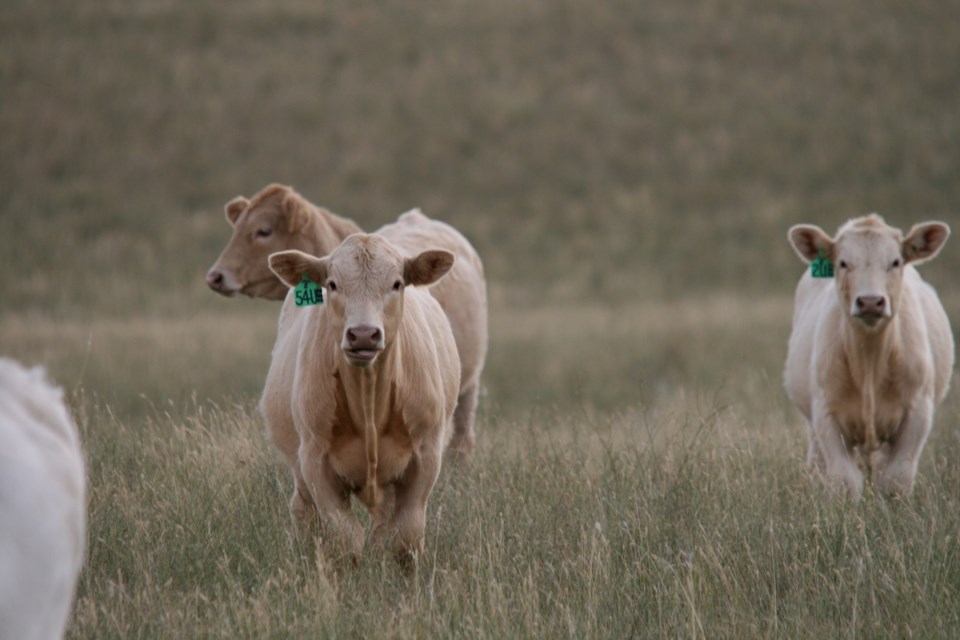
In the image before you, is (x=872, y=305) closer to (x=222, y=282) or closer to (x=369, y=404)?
(x=369, y=404)

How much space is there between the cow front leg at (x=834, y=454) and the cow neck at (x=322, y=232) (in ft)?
11.0

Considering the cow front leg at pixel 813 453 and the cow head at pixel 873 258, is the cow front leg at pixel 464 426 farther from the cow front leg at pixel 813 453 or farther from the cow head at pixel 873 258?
the cow head at pixel 873 258

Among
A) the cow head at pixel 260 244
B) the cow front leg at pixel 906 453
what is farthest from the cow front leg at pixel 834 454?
the cow head at pixel 260 244

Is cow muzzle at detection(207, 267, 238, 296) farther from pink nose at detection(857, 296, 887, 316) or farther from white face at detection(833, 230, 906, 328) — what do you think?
pink nose at detection(857, 296, 887, 316)

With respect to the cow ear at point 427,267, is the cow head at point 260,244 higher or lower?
higher

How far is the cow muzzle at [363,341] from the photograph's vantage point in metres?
5.37

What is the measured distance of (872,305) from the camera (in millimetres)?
6977

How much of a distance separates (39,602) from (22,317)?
17915mm

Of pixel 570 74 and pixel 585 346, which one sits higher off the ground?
pixel 570 74

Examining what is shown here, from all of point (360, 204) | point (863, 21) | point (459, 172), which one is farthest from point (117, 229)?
point (863, 21)

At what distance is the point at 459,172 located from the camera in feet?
92.5

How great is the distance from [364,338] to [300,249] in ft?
10.9

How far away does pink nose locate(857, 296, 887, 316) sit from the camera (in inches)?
274

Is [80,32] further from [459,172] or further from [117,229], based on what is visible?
[459,172]
